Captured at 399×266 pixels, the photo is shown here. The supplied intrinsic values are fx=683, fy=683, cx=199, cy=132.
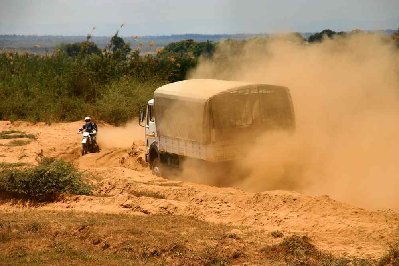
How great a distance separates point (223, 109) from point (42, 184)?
466cm

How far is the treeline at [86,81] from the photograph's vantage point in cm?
3086

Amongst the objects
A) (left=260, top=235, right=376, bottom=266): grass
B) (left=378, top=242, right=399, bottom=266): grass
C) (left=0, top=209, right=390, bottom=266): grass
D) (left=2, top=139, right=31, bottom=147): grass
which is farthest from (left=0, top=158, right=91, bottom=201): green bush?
(left=378, top=242, right=399, bottom=266): grass

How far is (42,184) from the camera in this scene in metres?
16.3

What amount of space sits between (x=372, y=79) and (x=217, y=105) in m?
7.88

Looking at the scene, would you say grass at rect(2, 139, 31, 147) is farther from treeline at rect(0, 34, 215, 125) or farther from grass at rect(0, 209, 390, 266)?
grass at rect(0, 209, 390, 266)

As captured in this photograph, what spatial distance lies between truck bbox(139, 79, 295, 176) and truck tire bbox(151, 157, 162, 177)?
25.5 inches

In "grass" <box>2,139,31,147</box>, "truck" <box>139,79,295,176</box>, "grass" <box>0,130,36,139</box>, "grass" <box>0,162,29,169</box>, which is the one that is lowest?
"grass" <box>0,130,36,139</box>

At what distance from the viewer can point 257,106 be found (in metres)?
16.6

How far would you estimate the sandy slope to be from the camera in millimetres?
11703

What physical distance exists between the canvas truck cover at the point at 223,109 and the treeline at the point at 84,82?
1304cm

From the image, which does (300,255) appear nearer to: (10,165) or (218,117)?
(218,117)

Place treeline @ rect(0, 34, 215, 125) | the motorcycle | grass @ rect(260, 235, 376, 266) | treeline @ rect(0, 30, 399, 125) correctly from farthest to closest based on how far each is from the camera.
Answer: treeline @ rect(0, 34, 215, 125), treeline @ rect(0, 30, 399, 125), the motorcycle, grass @ rect(260, 235, 376, 266)

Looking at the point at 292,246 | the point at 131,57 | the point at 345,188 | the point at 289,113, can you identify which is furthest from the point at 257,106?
the point at 131,57

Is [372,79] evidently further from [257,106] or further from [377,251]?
[377,251]
